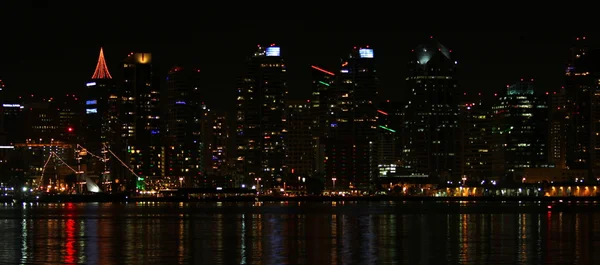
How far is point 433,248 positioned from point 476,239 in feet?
34.7

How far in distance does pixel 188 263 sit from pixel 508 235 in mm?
35251

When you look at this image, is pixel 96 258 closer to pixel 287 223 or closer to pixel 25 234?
pixel 25 234

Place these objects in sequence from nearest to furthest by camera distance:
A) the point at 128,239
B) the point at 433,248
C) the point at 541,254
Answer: the point at 541,254, the point at 433,248, the point at 128,239

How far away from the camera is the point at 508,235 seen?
8556 cm

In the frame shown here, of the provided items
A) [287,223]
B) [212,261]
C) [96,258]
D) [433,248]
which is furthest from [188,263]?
[287,223]

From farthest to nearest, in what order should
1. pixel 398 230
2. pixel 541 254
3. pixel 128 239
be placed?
pixel 398 230 → pixel 128 239 → pixel 541 254

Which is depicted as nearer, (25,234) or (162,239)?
(162,239)

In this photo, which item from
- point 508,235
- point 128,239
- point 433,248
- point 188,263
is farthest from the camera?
point 508,235

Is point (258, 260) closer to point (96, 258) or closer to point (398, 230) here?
point (96, 258)

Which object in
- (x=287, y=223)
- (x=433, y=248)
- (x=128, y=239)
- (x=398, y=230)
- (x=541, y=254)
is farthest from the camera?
(x=287, y=223)

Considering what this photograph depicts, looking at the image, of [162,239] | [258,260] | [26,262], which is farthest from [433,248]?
[26,262]

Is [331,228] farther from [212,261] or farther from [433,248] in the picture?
[212,261]

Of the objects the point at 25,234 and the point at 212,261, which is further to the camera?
the point at 25,234

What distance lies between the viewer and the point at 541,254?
215 feet
